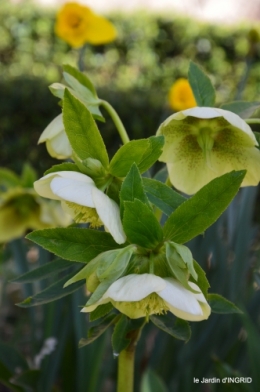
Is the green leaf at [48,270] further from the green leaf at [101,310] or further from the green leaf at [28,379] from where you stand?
the green leaf at [28,379]

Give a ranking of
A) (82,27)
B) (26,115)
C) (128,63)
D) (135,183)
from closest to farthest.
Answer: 1. (135,183)
2. (82,27)
3. (26,115)
4. (128,63)

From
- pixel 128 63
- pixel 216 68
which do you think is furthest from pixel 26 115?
pixel 216 68

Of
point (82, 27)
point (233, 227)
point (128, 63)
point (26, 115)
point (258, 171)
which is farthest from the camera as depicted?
point (128, 63)

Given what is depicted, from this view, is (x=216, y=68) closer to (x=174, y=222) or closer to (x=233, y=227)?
(x=233, y=227)

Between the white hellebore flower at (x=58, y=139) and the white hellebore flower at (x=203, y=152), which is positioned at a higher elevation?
the white hellebore flower at (x=58, y=139)

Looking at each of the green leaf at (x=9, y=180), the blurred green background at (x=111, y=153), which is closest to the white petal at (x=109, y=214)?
the blurred green background at (x=111, y=153)

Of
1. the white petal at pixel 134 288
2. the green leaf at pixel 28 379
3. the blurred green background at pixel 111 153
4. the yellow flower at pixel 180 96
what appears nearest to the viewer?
the white petal at pixel 134 288

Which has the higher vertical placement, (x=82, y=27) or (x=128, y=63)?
(x=82, y=27)
